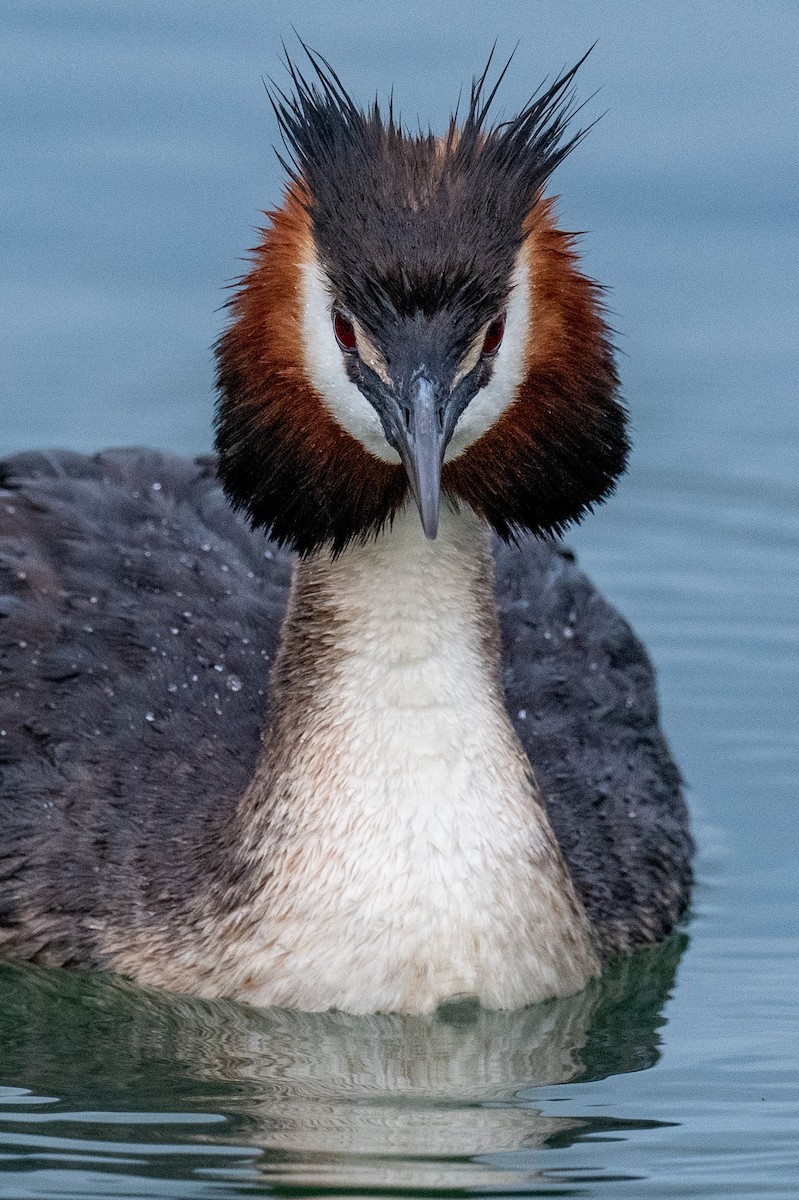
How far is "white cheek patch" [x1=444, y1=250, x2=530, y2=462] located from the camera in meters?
8.51

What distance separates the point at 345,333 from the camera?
8.45 metres

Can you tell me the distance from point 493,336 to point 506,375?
14 centimetres

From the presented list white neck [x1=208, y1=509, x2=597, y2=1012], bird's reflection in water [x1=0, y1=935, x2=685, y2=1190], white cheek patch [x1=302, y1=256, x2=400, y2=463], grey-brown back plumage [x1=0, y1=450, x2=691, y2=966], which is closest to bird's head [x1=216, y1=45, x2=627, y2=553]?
white cheek patch [x1=302, y1=256, x2=400, y2=463]

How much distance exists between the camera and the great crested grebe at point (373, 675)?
27.7ft

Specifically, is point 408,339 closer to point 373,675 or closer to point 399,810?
point 373,675

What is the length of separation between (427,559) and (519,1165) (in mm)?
1761

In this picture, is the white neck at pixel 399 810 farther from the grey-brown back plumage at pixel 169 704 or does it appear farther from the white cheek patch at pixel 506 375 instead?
the grey-brown back plumage at pixel 169 704

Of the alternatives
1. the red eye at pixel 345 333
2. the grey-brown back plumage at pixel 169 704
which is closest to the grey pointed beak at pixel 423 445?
the red eye at pixel 345 333

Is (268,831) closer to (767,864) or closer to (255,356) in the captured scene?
(255,356)

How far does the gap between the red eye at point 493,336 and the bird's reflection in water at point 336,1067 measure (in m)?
1.96

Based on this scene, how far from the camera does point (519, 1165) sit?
8.34m

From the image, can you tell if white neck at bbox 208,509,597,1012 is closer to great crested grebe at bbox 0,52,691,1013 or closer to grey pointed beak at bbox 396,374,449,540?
great crested grebe at bbox 0,52,691,1013

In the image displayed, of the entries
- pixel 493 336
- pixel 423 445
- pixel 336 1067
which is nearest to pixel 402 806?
pixel 336 1067

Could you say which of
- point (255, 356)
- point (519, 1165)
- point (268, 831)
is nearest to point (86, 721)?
point (268, 831)
